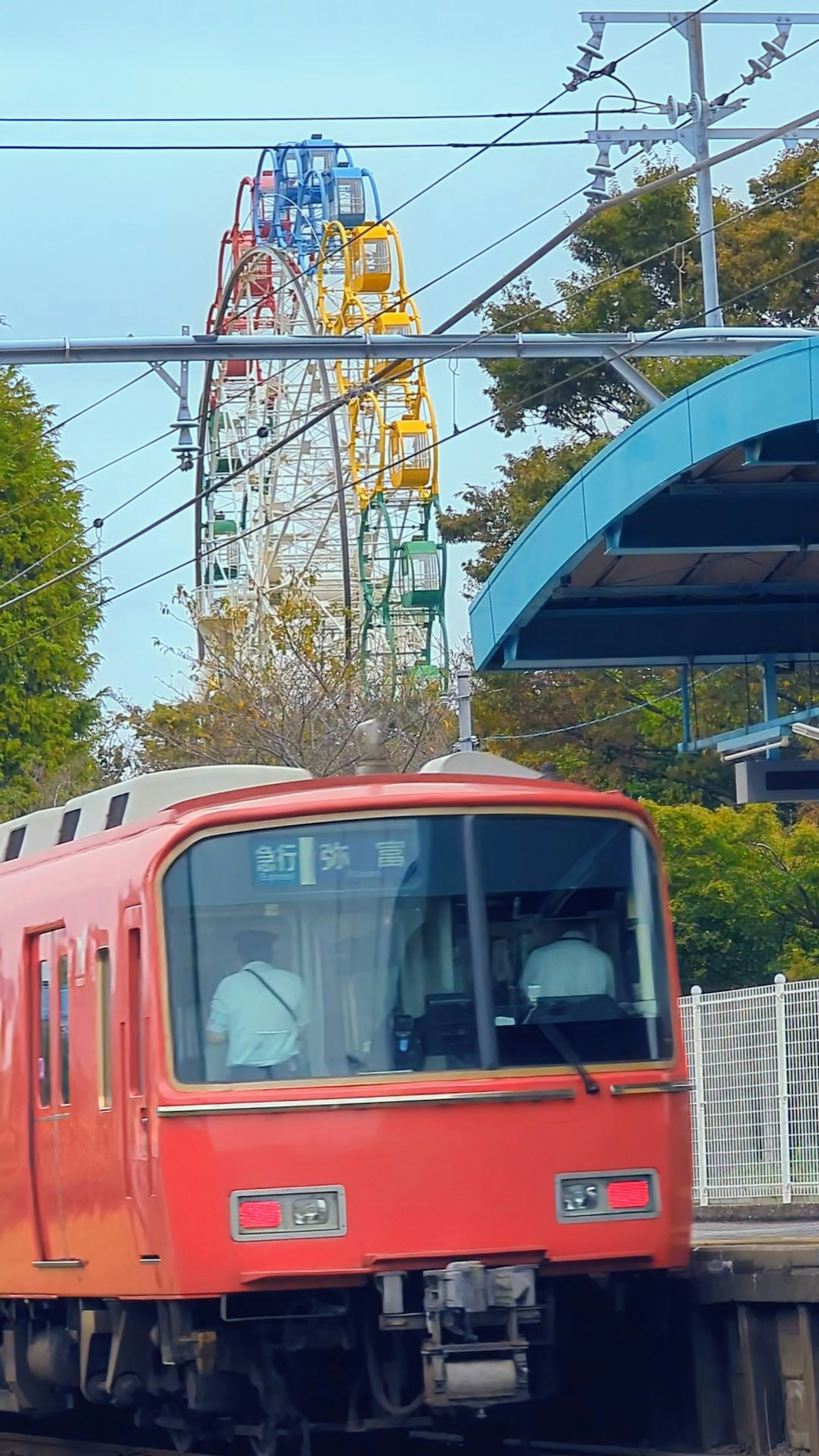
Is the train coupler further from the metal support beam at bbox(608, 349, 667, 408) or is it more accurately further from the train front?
the metal support beam at bbox(608, 349, 667, 408)

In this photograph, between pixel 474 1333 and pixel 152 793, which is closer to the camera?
pixel 474 1333

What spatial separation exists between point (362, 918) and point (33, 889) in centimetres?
248

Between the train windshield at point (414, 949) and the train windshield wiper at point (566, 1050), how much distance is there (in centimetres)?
1

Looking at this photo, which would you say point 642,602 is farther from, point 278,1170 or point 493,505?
point 493,505

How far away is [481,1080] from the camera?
9.29 m

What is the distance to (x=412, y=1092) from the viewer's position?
9.20 m

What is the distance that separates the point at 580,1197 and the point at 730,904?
59.3 feet

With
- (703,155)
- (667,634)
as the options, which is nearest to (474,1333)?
(667,634)

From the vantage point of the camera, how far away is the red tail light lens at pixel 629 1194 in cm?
941

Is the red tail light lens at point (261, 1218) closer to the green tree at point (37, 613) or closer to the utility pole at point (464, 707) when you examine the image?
the utility pole at point (464, 707)

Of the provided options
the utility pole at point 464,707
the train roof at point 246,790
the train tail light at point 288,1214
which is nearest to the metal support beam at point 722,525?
the train roof at point 246,790

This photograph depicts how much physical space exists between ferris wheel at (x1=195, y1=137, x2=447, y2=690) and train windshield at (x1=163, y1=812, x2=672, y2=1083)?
23.8 m

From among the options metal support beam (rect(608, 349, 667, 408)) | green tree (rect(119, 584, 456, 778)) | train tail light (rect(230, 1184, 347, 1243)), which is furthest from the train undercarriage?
green tree (rect(119, 584, 456, 778))

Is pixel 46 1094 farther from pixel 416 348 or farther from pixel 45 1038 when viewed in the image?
pixel 416 348
